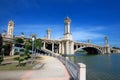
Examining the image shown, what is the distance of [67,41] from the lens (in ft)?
279

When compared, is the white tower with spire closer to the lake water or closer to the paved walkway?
the lake water

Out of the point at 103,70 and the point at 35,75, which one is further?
the point at 103,70

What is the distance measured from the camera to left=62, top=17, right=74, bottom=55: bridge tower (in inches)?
3354

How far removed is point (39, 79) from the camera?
34.2 ft

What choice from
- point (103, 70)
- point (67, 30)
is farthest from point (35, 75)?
point (67, 30)

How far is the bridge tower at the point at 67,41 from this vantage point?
280 ft

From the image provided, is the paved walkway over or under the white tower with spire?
under

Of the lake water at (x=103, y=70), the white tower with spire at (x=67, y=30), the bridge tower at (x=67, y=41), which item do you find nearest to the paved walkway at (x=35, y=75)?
the lake water at (x=103, y=70)

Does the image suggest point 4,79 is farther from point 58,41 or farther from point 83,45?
point 83,45

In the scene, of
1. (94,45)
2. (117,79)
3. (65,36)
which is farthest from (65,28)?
(117,79)

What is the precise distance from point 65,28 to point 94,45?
29589mm

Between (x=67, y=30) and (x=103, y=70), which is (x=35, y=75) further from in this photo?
(x=67, y=30)

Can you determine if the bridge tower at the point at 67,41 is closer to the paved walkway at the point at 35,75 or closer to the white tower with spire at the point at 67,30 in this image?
the white tower with spire at the point at 67,30

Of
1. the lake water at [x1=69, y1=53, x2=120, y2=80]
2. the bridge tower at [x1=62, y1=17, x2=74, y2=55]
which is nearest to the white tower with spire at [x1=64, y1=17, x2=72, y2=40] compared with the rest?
the bridge tower at [x1=62, y1=17, x2=74, y2=55]
